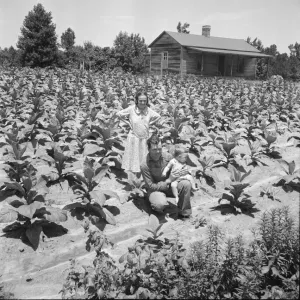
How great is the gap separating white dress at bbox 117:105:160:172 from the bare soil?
542 mm

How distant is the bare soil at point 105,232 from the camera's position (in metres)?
3.57

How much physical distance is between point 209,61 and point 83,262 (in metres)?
28.6

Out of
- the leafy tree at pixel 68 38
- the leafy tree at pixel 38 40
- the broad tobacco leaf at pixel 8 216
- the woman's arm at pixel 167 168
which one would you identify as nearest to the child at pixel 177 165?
the woman's arm at pixel 167 168

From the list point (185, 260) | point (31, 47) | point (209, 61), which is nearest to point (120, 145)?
point (185, 260)

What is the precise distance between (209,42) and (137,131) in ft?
92.3

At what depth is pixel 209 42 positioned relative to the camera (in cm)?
3144

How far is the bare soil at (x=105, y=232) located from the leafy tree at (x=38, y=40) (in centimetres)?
3054

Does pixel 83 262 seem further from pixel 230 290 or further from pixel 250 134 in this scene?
pixel 250 134

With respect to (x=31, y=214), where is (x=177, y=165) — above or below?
above

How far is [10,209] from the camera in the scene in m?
4.13

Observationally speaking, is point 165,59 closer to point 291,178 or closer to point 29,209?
point 291,178

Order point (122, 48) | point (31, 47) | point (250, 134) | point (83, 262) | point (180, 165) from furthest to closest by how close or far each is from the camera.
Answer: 1. point (122, 48)
2. point (31, 47)
3. point (250, 134)
4. point (180, 165)
5. point (83, 262)

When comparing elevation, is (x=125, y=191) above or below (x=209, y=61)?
below

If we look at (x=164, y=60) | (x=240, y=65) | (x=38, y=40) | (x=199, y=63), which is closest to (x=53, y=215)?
(x=199, y=63)
